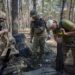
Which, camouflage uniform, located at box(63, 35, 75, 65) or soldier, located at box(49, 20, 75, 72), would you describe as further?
camouflage uniform, located at box(63, 35, 75, 65)

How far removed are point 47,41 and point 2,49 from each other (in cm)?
98

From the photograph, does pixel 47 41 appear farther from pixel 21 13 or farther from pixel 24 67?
pixel 21 13

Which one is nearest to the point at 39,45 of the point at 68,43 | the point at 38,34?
the point at 38,34

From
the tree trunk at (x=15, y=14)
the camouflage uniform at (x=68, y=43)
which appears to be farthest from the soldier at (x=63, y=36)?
the tree trunk at (x=15, y=14)

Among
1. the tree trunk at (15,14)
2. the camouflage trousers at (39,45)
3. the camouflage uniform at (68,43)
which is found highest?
the tree trunk at (15,14)

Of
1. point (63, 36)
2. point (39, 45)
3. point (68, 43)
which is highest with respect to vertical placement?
point (63, 36)

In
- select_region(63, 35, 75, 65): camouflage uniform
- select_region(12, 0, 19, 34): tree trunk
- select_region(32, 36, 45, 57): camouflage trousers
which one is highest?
select_region(12, 0, 19, 34): tree trunk

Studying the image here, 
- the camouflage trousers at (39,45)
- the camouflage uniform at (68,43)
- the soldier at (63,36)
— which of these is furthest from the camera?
the camouflage trousers at (39,45)

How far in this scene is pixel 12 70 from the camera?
143 inches

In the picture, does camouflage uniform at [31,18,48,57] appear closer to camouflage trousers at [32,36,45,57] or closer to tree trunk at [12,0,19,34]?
camouflage trousers at [32,36,45,57]

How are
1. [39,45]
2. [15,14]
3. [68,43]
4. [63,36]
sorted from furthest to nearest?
[15,14] → [39,45] → [68,43] → [63,36]

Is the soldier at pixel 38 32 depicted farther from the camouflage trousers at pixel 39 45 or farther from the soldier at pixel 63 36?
the soldier at pixel 63 36

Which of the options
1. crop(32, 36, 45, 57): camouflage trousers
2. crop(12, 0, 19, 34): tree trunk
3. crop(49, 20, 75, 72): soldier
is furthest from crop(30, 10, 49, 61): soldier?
crop(49, 20, 75, 72): soldier

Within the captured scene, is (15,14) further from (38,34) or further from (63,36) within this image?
(63,36)
